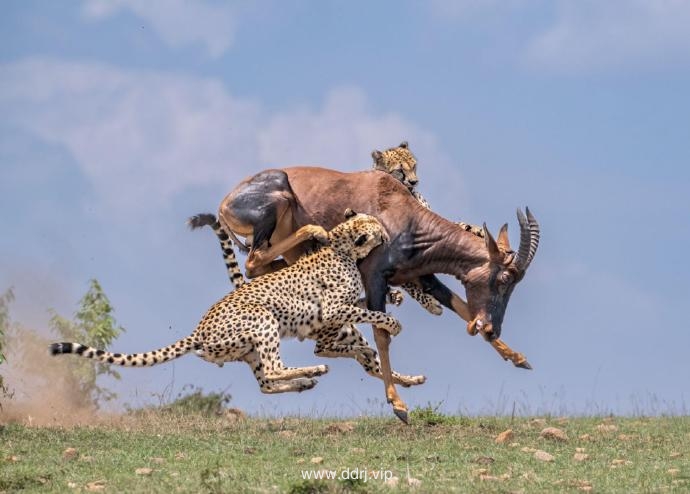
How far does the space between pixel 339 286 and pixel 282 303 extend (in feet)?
2.25

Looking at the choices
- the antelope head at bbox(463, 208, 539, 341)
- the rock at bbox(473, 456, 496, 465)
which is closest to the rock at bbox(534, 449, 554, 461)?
the rock at bbox(473, 456, 496, 465)

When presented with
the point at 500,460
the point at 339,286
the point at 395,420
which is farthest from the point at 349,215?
the point at 500,460

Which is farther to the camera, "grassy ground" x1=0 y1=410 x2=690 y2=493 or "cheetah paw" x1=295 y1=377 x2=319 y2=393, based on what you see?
"cheetah paw" x1=295 y1=377 x2=319 y2=393

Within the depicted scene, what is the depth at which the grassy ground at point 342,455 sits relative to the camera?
9555mm

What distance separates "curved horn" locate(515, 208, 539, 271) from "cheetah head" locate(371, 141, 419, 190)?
206 centimetres

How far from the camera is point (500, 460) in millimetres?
10828

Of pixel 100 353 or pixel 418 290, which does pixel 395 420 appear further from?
pixel 100 353

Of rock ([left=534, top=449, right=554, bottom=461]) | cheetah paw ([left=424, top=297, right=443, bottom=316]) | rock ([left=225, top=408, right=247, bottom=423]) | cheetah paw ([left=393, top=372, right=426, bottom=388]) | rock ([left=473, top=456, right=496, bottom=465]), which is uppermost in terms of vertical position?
cheetah paw ([left=424, top=297, right=443, bottom=316])

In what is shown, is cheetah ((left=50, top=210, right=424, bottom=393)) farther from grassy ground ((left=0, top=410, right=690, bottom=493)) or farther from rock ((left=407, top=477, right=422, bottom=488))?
rock ((left=407, top=477, right=422, bottom=488))

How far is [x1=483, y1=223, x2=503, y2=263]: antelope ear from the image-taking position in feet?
43.7

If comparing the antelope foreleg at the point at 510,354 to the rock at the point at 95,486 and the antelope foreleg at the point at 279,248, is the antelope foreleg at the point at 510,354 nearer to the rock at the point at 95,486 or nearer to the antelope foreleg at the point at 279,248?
the antelope foreleg at the point at 279,248

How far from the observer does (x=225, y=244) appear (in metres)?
14.3

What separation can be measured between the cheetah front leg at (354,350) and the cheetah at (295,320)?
0.03 feet

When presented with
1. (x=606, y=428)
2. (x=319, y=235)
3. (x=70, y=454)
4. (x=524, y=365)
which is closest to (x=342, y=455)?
(x=70, y=454)
